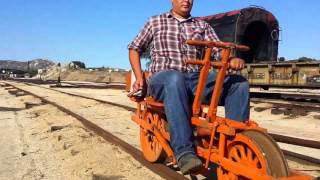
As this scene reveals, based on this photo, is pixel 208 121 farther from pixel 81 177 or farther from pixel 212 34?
pixel 81 177

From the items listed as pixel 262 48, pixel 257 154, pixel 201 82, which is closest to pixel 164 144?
pixel 201 82

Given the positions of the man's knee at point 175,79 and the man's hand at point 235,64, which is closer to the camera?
the man's hand at point 235,64

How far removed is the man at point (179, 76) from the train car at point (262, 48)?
11994 millimetres

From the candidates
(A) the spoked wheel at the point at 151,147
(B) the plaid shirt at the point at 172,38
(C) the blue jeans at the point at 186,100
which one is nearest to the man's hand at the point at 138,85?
(B) the plaid shirt at the point at 172,38

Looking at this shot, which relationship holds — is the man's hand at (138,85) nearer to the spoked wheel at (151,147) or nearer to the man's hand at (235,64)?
the spoked wheel at (151,147)

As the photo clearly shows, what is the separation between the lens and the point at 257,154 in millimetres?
3729

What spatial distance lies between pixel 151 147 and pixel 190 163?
167cm

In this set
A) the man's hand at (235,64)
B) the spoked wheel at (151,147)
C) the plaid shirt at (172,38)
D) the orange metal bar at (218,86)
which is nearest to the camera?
the orange metal bar at (218,86)

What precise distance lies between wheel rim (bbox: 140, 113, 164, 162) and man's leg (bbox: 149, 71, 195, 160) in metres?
1.06

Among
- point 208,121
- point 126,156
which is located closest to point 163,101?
point 208,121

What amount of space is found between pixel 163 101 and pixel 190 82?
12.5 inches

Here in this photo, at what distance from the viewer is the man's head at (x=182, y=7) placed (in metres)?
5.05

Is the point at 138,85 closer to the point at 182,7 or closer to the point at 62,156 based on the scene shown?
the point at 182,7

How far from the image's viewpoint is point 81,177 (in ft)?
18.7
